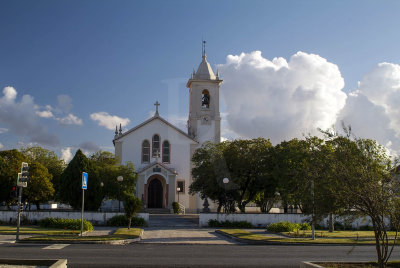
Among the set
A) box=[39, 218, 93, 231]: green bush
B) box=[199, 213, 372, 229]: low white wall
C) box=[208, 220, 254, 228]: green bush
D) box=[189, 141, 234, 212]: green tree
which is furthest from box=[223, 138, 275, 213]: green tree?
box=[39, 218, 93, 231]: green bush

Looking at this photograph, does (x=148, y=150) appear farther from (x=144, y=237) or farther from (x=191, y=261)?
(x=191, y=261)

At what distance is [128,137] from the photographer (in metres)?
47.0

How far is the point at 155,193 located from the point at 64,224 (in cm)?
2126

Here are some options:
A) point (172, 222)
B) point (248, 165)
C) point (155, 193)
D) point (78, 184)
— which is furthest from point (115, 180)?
point (248, 165)

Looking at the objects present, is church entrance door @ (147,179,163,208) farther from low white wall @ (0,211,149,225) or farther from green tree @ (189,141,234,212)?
low white wall @ (0,211,149,225)

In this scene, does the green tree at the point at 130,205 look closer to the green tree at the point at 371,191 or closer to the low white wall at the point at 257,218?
the low white wall at the point at 257,218

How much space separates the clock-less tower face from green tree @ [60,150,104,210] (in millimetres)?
17966

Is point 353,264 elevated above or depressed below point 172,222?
above

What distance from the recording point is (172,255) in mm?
14562

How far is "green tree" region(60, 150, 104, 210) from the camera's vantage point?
105 feet

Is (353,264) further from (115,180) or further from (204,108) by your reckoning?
(204,108)

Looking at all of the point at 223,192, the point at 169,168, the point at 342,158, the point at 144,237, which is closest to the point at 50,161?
the point at 169,168

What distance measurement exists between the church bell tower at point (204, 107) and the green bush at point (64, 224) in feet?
85.6

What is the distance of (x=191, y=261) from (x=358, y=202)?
5727mm
